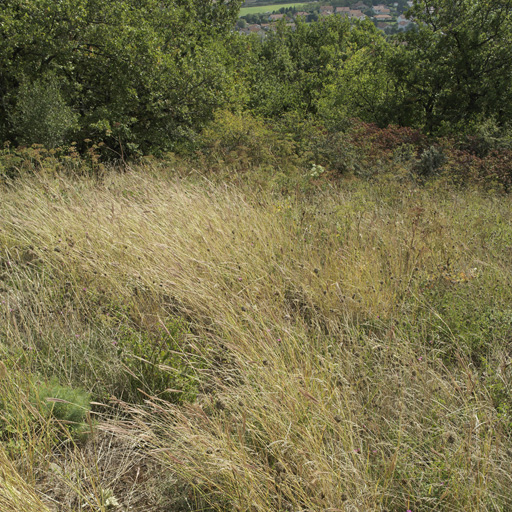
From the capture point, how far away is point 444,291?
3.02 m

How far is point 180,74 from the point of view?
11680 mm

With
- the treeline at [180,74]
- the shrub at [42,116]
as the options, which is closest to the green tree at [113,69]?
the treeline at [180,74]

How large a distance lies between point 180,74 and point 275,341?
10980 millimetres

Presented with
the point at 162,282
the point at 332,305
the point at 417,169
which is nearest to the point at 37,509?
the point at 162,282

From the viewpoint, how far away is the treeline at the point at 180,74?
938 cm

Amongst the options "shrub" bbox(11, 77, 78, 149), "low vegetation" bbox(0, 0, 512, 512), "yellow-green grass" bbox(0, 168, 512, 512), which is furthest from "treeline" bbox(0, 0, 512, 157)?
"yellow-green grass" bbox(0, 168, 512, 512)

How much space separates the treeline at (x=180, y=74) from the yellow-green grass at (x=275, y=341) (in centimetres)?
Answer: 514

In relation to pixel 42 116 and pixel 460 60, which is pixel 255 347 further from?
pixel 460 60

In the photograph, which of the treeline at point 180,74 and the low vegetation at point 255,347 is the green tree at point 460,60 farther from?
the low vegetation at point 255,347

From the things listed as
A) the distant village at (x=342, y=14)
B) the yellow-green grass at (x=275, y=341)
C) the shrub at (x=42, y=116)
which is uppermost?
the distant village at (x=342, y=14)

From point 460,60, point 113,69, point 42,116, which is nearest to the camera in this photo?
point 42,116

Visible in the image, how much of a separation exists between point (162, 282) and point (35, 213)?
170 centimetres

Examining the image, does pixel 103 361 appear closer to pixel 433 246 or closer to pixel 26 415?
pixel 26 415

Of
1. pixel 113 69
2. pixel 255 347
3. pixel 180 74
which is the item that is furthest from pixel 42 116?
pixel 255 347
